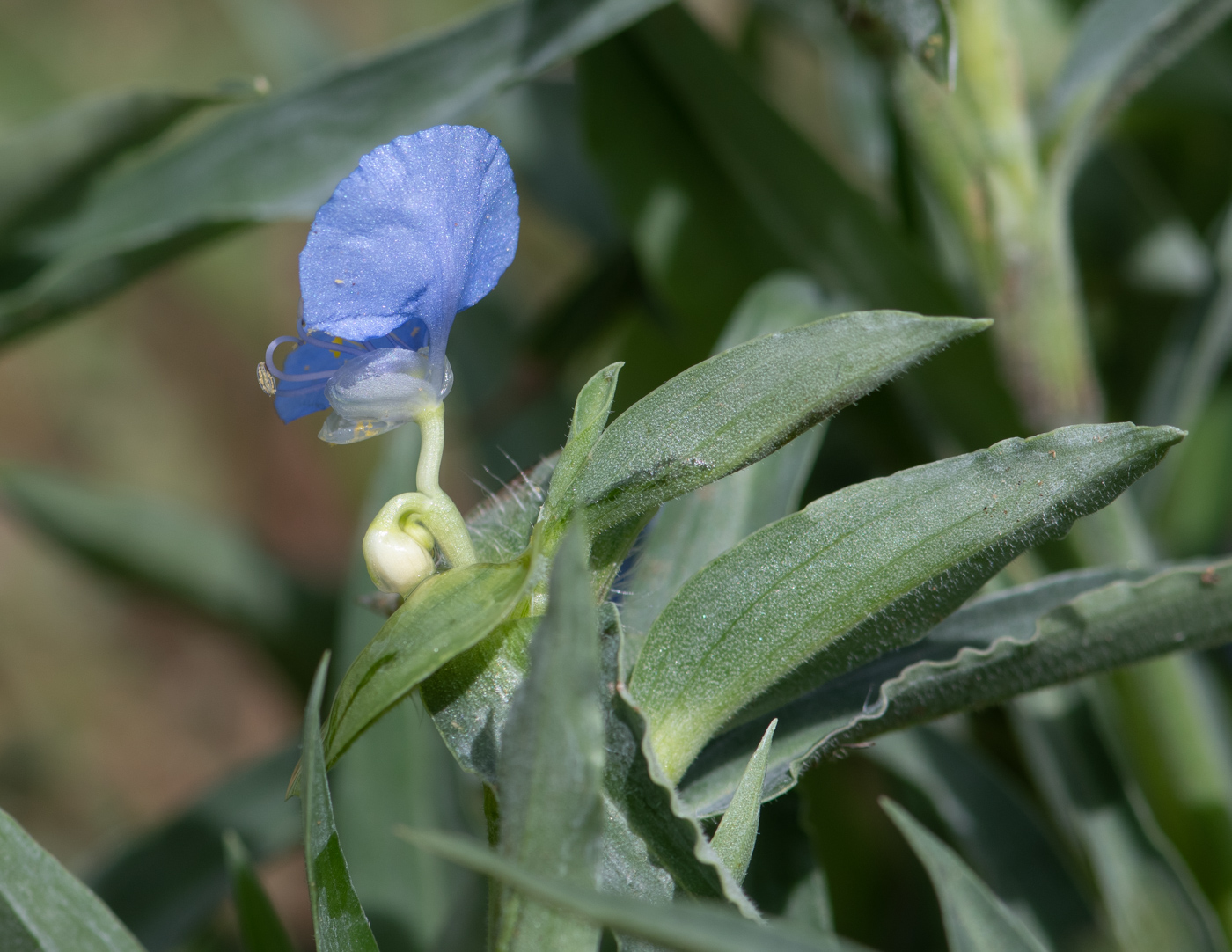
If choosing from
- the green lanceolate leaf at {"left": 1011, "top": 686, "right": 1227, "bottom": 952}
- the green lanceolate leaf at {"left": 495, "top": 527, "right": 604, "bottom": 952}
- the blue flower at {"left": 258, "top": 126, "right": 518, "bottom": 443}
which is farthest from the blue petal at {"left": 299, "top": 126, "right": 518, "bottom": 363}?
the green lanceolate leaf at {"left": 1011, "top": 686, "right": 1227, "bottom": 952}

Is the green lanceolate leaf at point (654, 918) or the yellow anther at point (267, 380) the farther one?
the yellow anther at point (267, 380)

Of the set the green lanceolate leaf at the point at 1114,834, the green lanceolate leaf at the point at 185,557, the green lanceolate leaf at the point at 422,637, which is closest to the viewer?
the green lanceolate leaf at the point at 422,637

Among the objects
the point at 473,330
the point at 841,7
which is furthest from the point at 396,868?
the point at 841,7

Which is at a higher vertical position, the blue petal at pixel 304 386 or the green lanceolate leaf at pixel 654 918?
the blue petal at pixel 304 386

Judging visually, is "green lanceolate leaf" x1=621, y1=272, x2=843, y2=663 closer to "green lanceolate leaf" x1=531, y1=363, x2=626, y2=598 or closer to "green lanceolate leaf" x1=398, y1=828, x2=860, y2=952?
"green lanceolate leaf" x1=531, y1=363, x2=626, y2=598

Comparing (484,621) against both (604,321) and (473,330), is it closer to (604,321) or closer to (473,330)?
(604,321)

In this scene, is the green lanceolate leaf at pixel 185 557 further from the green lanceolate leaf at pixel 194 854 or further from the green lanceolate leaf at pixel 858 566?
the green lanceolate leaf at pixel 858 566

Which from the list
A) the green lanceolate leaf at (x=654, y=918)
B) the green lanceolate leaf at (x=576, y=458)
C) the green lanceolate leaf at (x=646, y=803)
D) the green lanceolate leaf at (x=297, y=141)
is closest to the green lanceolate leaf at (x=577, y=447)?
the green lanceolate leaf at (x=576, y=458)

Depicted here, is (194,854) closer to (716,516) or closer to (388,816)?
(388,816)
